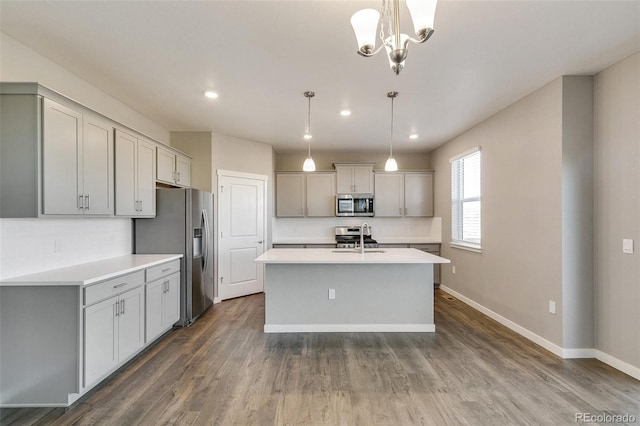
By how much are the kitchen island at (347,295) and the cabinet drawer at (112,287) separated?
4.31ft

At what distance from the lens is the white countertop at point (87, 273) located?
6.93 ft

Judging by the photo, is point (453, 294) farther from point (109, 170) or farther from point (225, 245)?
point (109, 170)

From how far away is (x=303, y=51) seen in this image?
8.02ft

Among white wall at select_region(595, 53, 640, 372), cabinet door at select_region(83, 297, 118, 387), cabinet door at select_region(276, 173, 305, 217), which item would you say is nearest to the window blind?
white wall at select_region(595, 53, 640, 372)

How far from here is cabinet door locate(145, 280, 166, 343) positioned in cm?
299

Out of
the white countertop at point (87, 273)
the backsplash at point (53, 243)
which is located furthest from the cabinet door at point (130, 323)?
the backsplash at point (53, 243)

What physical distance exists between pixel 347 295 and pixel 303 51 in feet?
8.55

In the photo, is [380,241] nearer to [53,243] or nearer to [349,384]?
[349,384]

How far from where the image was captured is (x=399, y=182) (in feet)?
19.7

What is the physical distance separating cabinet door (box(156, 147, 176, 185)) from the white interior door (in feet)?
2.67

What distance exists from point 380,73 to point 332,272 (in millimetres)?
2200

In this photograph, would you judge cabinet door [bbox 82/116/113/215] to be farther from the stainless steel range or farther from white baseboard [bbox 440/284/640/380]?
white baseboard [bbox 440/284/640/380]

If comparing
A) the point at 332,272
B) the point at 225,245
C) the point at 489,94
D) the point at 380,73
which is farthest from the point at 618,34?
the point at 225,245

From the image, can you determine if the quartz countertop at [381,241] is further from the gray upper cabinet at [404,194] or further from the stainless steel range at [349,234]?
the gray upper cabinet at [404,194]
